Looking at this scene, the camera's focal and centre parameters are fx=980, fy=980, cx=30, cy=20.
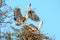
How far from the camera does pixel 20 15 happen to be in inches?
360

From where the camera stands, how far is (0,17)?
910 centimetres

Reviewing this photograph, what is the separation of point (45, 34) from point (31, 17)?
21 centimetres

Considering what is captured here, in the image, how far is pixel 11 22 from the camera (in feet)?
30.1

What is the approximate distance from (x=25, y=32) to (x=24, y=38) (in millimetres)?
56

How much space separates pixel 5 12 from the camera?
9156mm

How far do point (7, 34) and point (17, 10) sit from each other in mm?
287

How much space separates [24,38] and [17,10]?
0.29 metres

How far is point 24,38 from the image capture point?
908 centimetres

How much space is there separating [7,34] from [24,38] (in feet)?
0.55

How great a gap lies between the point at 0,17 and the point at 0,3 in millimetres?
153

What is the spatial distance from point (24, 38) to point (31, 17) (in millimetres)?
226

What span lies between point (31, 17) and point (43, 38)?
23 centimetres

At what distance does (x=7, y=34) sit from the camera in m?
9.03
